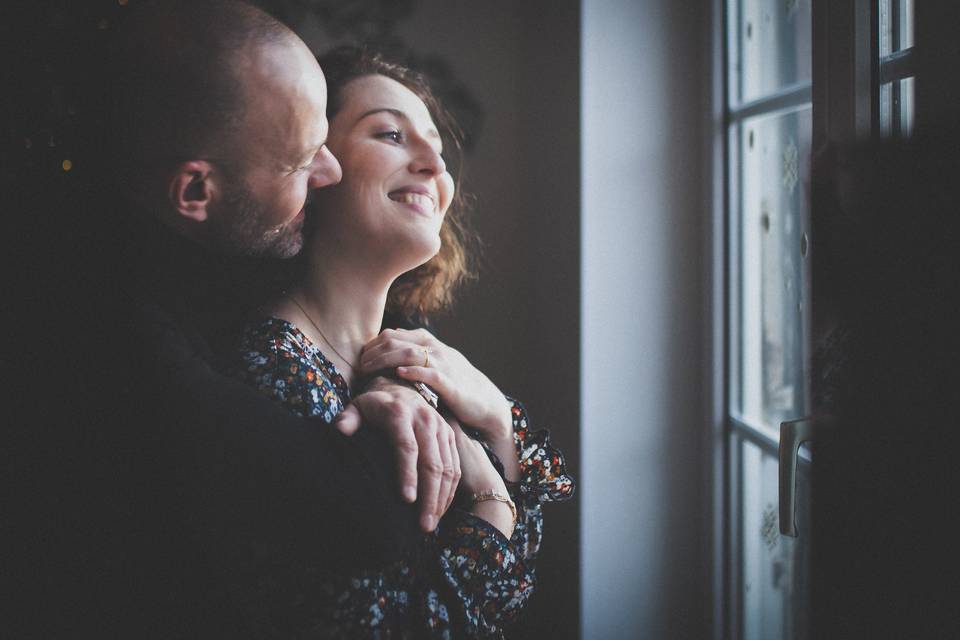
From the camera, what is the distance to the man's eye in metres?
0.87

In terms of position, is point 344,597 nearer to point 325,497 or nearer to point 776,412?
point 325,497

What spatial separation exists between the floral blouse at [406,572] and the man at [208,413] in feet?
0.11

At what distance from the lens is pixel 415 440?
30.7 inches

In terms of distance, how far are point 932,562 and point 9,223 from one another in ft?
3.07

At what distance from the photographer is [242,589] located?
75 cm

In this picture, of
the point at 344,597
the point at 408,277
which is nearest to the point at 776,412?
the point at 408,277

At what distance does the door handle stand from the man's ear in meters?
0.75

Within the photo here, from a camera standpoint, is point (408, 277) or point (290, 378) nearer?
point (290, 378)

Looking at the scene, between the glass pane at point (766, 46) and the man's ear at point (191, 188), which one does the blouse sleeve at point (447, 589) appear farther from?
the glass pane at point (766, 46)

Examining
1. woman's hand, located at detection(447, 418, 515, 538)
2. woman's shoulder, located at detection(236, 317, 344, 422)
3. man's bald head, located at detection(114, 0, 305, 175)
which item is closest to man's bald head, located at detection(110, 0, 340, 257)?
man's bald head, located at detection(114, 0, 305, 175)

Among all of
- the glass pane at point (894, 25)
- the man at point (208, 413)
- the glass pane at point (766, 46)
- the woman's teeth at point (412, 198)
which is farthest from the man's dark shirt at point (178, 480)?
the glass pane at point (766, 46)

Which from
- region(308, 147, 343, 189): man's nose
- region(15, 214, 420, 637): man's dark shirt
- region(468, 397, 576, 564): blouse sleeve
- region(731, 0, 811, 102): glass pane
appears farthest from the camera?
region(731, 0, 811, 102): glass pane

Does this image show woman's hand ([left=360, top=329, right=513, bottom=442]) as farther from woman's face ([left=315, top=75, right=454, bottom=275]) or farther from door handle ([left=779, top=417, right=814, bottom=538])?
door handle ([left=779, top=417, right=814, bottom=538])

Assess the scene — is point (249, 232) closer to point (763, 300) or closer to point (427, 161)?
point (427, 161)
